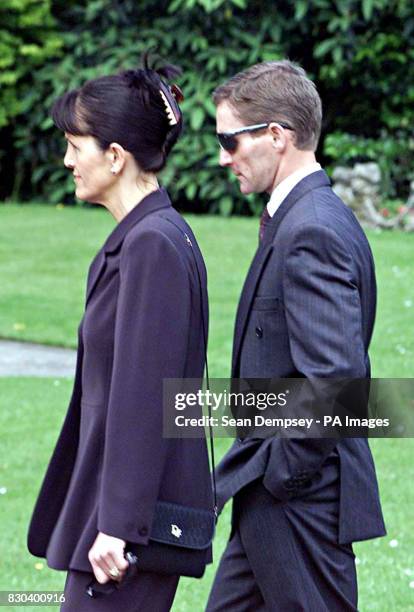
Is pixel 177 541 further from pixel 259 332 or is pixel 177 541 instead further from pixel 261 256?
pixel 261 256

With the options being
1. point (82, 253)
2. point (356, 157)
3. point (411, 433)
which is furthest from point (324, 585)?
point (356, 157)

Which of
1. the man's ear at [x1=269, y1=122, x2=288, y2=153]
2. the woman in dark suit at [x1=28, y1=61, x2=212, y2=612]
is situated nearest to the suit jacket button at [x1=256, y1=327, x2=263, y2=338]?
the woman in dark suit at [x1=28, y1=61, x2=212, y2=612]

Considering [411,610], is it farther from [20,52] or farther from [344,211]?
[20,52]

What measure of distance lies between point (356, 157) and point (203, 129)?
185 centimetres

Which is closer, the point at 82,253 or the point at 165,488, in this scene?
the point at 165,488

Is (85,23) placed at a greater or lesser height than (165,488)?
lesser

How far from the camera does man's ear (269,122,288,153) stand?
3586 millimetres

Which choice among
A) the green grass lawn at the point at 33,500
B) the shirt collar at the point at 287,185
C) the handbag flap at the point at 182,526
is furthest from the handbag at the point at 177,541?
the green grass lawn at the point at 33,500

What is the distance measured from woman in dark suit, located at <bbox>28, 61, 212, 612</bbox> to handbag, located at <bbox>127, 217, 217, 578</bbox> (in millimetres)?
27

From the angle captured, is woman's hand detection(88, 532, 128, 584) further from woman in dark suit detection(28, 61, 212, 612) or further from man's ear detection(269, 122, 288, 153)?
man's ear detection(269, 122, 288, 153)

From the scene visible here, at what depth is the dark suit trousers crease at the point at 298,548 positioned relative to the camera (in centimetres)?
354

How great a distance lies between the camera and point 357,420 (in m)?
3.55

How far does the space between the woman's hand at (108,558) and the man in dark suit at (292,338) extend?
21.1 inches

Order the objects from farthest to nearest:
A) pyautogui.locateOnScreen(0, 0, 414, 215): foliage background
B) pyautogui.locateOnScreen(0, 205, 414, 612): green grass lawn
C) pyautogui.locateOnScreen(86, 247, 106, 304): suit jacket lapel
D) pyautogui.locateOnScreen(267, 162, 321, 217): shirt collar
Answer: pyautogui.locateOnScreen(0, 0, 414, 215): foliage background → pyautogui.locateOnScreen(0, 205, 414, 612): green grass lawn → pyautogui.locateOnScreen(267, 162, 321, 217): shirt collar → pyautogui.locateOnScreen(86, 247, 106, 304): suit jacket lapel
